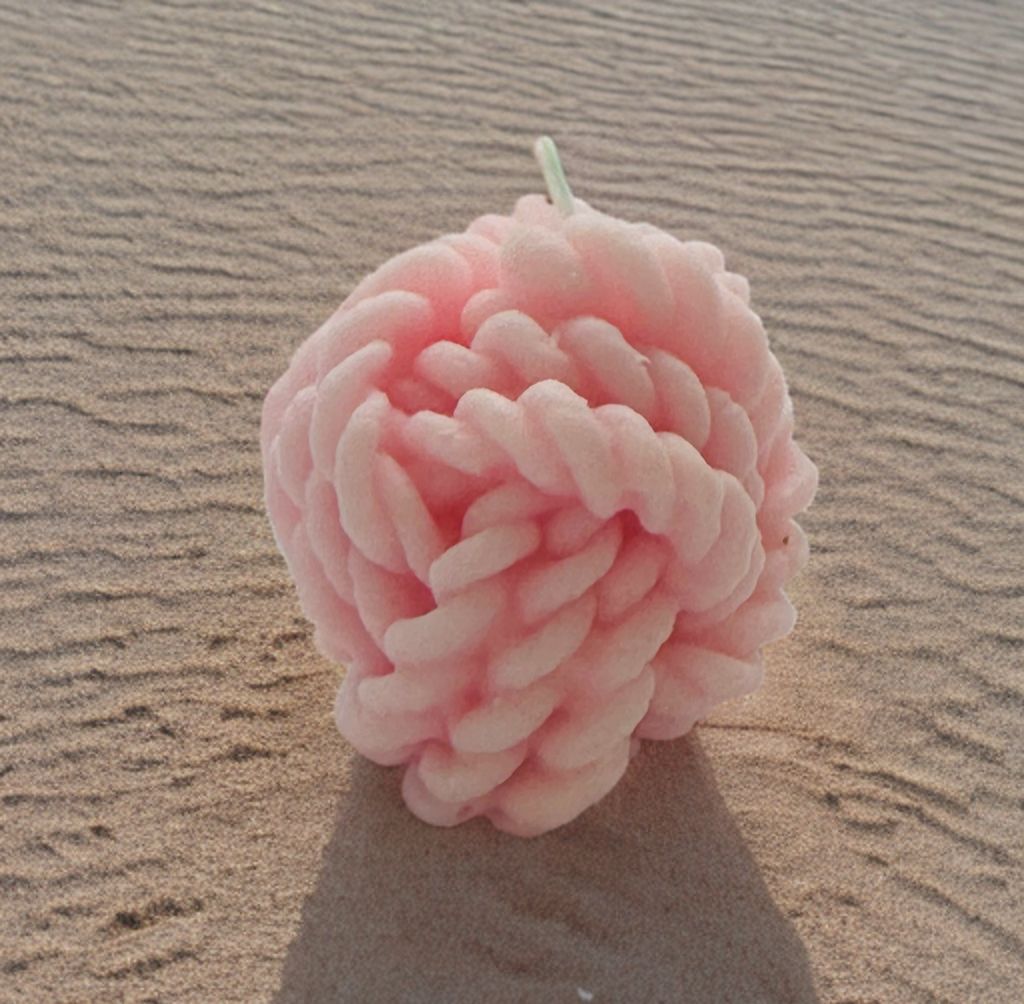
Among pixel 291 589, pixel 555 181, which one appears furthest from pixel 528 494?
pixel 291 589

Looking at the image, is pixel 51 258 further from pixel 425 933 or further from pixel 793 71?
pixel 793 71

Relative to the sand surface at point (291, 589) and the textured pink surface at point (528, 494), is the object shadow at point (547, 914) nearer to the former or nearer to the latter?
the sand surface at point (291, 589)

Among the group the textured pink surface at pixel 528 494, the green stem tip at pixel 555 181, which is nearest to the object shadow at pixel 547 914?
the textured pink surface at pixel 528 494

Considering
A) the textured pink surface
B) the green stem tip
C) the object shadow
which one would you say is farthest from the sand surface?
the green stem tip

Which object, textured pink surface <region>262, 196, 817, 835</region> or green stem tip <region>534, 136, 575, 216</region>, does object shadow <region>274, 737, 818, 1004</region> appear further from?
green stem tip <region>534, 136, 575, 216</region>

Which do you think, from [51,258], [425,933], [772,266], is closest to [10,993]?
[425,933]

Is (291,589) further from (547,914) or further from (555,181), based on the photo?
(555,181)
